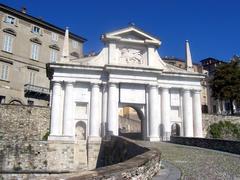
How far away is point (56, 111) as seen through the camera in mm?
24172

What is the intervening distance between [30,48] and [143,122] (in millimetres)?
18328

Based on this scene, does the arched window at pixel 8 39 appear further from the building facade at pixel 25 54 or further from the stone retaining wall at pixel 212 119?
the stone retaining wall at pixel 212 119

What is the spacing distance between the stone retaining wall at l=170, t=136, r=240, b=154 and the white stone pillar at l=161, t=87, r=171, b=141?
149 inches

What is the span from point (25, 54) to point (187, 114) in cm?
→ 2092

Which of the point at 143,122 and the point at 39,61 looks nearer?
the point at 143,122

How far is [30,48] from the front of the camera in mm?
35656

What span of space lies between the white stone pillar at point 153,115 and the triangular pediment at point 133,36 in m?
4.74

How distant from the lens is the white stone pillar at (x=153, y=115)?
2502 cm

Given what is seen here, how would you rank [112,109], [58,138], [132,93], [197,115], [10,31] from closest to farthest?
[58,138] < [112,109] < [132,93] < [197,115] < [10,31]

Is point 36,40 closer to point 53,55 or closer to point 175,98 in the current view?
point 53,55

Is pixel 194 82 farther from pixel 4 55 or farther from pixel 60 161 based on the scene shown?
pixel 4 55

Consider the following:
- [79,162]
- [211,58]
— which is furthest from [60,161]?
[211,58]

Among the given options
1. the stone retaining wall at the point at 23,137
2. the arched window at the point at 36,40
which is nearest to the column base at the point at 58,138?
the stone retaining wall at the point at 23,137

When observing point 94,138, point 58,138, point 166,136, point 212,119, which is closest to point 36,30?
point 58,138
